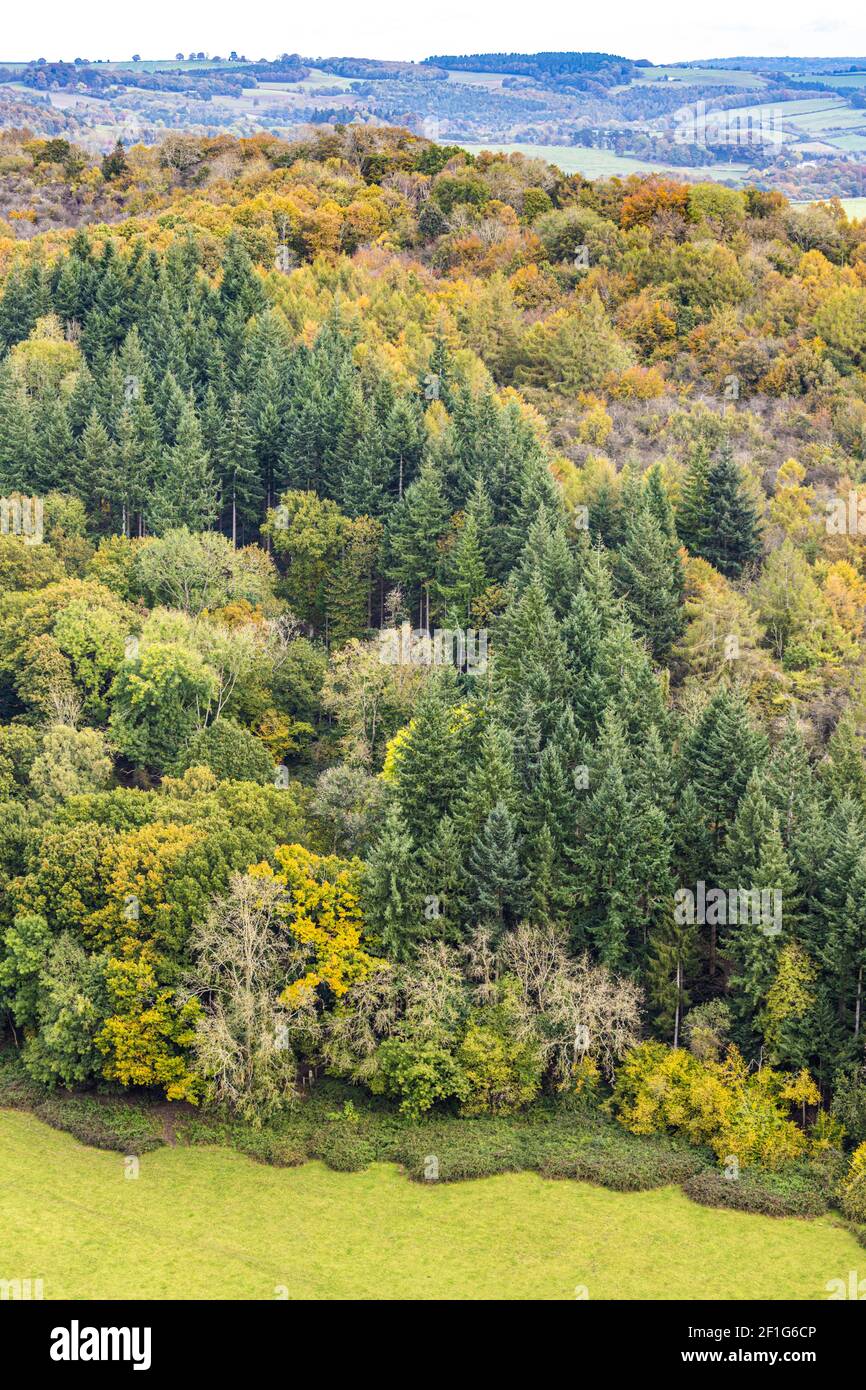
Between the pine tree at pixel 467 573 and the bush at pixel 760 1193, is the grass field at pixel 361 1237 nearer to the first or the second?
the bush at pixel 760 1193

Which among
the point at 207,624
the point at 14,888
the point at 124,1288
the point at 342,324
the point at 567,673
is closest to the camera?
the point at 124,1288

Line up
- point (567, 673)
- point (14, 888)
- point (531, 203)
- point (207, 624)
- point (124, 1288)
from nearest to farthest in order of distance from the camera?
point (124, 1288) → point (14, 888) → point (567, 673) → point (207, 624) → point (531, 203)

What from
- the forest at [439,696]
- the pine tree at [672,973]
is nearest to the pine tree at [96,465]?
the forest at [439,696]

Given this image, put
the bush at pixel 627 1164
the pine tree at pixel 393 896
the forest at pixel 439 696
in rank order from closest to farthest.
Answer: the bush at pixel 627 1164 < the forest at pixel 439 696 < the pine tree at pixel 393 896

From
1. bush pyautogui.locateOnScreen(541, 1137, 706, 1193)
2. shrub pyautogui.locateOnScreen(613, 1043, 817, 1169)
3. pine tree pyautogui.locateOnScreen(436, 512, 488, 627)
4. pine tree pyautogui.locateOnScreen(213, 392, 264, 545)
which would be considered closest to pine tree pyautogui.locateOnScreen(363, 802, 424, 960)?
shrub pyautogui.locateOnScreen(613, 1043, 817, 1169)

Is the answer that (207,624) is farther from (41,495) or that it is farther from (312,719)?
(41,495)

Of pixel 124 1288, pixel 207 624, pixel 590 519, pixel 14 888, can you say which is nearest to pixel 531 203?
pixel 590 519
